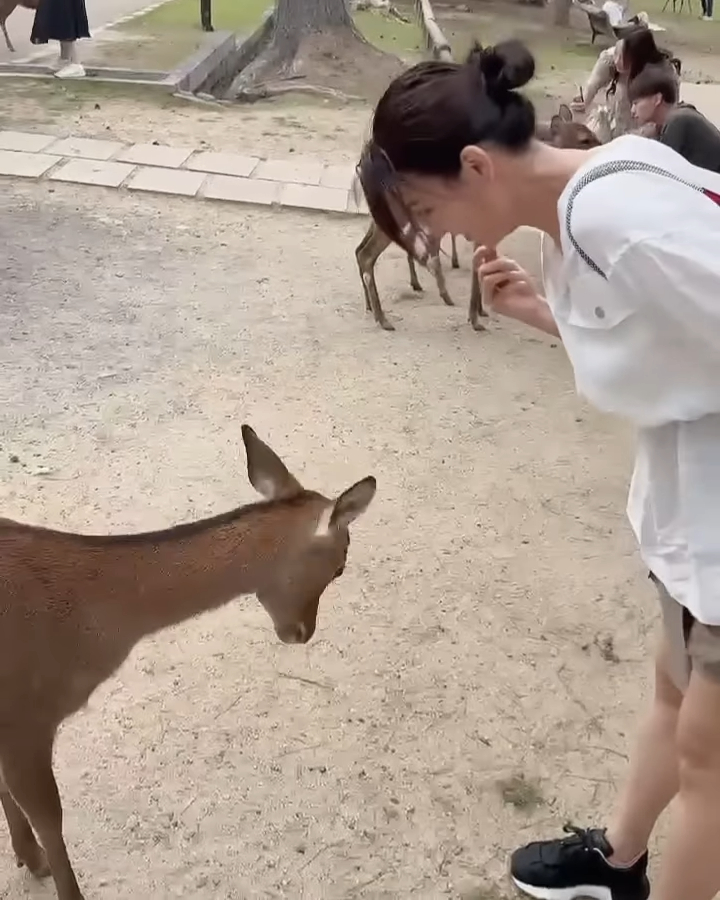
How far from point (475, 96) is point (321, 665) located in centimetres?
174

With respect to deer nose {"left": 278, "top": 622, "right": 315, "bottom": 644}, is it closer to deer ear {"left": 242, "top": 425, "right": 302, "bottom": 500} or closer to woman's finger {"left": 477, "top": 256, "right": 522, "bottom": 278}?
deer ear {"left": 242, "top": 425, "right": 302, "bottom": 500}

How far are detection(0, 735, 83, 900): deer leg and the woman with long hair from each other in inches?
43.2

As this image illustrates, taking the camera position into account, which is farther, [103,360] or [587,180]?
[103,360]

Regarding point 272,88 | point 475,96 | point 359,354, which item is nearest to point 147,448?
point 359,354

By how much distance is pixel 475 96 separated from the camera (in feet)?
4.99

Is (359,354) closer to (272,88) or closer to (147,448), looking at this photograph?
(147,448)

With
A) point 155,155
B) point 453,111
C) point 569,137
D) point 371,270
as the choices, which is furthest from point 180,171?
point 453,111

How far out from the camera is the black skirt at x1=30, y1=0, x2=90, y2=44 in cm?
945

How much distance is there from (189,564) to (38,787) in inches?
19.1

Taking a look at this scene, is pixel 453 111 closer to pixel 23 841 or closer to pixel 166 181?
pixel 23 841

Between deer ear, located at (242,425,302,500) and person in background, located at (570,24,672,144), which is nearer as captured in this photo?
deer ear, located at (242,425,302,500)

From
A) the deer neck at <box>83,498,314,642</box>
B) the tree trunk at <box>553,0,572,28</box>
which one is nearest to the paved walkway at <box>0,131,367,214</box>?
the deer neck at <box>83,498,314,642</box>

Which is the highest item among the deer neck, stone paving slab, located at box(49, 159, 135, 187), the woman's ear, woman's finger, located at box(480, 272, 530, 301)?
the woman's ear

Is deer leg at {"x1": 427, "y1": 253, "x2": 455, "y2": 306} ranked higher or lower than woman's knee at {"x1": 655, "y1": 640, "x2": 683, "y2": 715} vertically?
lower
